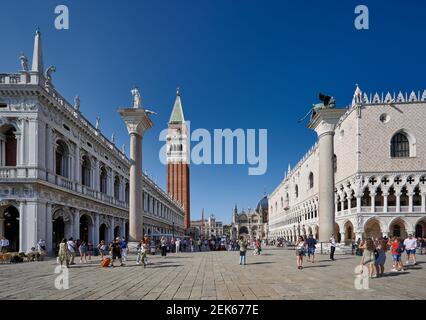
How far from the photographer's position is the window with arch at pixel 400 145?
1854 inches

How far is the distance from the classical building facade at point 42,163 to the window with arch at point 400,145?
126ft

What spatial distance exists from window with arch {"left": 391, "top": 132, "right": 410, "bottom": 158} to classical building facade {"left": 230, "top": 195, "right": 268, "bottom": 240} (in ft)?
330

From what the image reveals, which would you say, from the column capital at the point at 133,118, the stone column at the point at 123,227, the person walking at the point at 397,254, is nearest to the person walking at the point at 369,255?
the person walking at the point at 397,254

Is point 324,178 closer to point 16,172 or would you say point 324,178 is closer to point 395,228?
point 16,172

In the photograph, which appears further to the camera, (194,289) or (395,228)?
(395,228)

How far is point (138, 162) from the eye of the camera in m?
26.0

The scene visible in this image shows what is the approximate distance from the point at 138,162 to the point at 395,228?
39.1 meters

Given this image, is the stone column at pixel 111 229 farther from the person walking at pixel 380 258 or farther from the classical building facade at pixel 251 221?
the classical building facade at pixel 251 221

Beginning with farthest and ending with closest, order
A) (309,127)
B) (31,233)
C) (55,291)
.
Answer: (309,127) → (31,233) → (55,291)

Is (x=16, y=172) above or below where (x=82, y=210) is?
above

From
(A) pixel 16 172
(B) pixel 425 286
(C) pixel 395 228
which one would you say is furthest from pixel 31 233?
(C) pixel 395 228

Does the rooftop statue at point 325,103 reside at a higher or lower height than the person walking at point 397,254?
higher

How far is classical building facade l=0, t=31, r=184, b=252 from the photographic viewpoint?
2344 centimetres

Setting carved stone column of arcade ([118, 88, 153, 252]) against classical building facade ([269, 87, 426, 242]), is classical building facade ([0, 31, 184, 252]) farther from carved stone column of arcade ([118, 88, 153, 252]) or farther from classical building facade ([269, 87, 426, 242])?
classical building facade ([269, 87, 426, 242])
